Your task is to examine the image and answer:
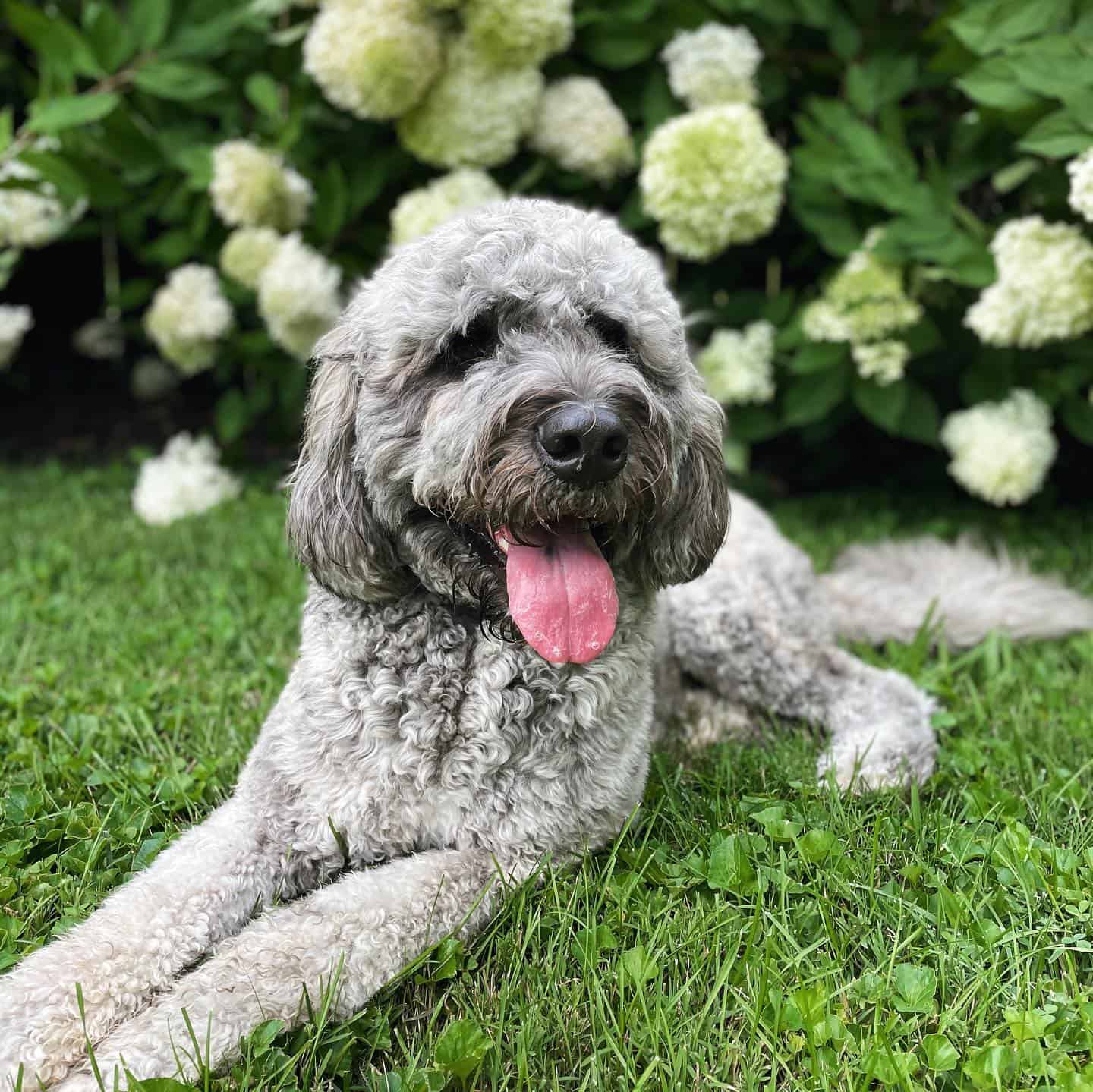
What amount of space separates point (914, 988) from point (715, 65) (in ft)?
12.9

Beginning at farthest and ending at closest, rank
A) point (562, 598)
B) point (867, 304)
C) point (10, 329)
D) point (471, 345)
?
1. point (10, 329)
2. point (867, 304)
3. point (471, 345)
4. point (562, 598)

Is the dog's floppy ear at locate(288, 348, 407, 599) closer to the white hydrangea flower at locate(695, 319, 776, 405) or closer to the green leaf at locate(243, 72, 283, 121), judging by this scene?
the white hydrangea flower at locate(695, 319, 776, 405)

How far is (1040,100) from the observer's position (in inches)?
154

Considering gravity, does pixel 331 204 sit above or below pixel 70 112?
below

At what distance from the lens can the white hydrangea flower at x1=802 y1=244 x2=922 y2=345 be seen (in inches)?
177

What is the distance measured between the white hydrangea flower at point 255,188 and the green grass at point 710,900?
213 centimetres

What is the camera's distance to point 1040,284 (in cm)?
404

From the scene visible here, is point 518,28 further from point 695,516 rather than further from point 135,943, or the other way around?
point 135,943

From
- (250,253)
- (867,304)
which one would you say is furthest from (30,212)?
(867,304)

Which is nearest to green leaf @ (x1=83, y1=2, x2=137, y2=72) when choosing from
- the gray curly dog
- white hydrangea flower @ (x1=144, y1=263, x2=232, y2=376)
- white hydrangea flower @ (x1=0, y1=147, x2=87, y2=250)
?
white hydrangea flower @ (x1=0, y1=147, x2=87, y2=250)

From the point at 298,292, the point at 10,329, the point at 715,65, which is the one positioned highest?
the point at 715,65

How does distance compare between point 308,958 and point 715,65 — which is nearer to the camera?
point 308,958

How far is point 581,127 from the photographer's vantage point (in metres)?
4.83

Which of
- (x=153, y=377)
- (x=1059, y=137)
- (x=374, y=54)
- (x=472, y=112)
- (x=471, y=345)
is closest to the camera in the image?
(x=471, y=345)
